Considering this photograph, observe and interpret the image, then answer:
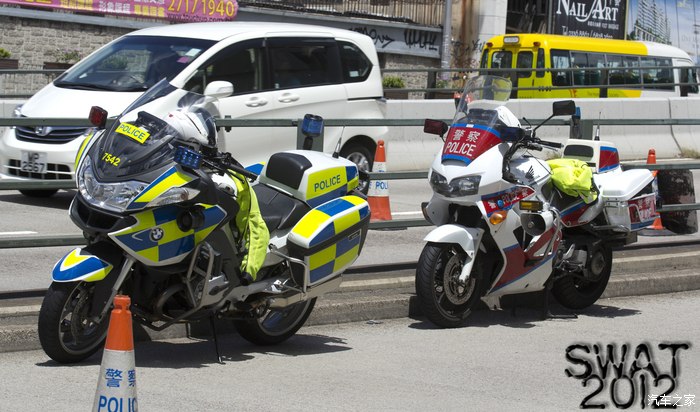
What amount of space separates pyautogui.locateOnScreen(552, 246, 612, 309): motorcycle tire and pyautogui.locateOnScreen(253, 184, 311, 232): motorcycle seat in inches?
103

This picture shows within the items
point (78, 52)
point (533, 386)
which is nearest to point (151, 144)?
point (533, 386)

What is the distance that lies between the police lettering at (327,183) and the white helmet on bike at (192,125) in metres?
0.82

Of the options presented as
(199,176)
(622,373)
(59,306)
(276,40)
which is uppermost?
(276,40)

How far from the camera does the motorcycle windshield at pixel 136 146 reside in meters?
6.28

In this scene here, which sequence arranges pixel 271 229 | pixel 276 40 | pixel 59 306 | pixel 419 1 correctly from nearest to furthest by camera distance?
pixel 59 306 → pixel 271 229 → pixel 276 40 → pixel 419 1

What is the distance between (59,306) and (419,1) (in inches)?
1326

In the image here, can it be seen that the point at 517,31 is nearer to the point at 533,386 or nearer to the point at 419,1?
the point at 419,1

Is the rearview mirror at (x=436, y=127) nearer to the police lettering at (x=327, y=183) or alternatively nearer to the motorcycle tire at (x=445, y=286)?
the motorcycle tire at (x=445, y=286)

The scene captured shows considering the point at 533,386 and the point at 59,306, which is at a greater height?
the point at 59,306

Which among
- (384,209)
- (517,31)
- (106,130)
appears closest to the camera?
(106,130)

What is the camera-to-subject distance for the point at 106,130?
6531mm

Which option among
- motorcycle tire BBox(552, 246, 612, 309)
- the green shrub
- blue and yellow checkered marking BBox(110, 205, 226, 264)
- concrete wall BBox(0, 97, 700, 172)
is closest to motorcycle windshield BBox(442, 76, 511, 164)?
motorcycle tire BBox(552, 246, 612, 309)

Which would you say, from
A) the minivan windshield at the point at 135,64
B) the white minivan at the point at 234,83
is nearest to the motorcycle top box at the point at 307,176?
the white minivan at the point at 234,83

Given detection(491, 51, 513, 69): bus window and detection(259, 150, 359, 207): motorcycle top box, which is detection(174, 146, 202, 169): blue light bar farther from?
detection(491, 51, 513, 69): bus window
